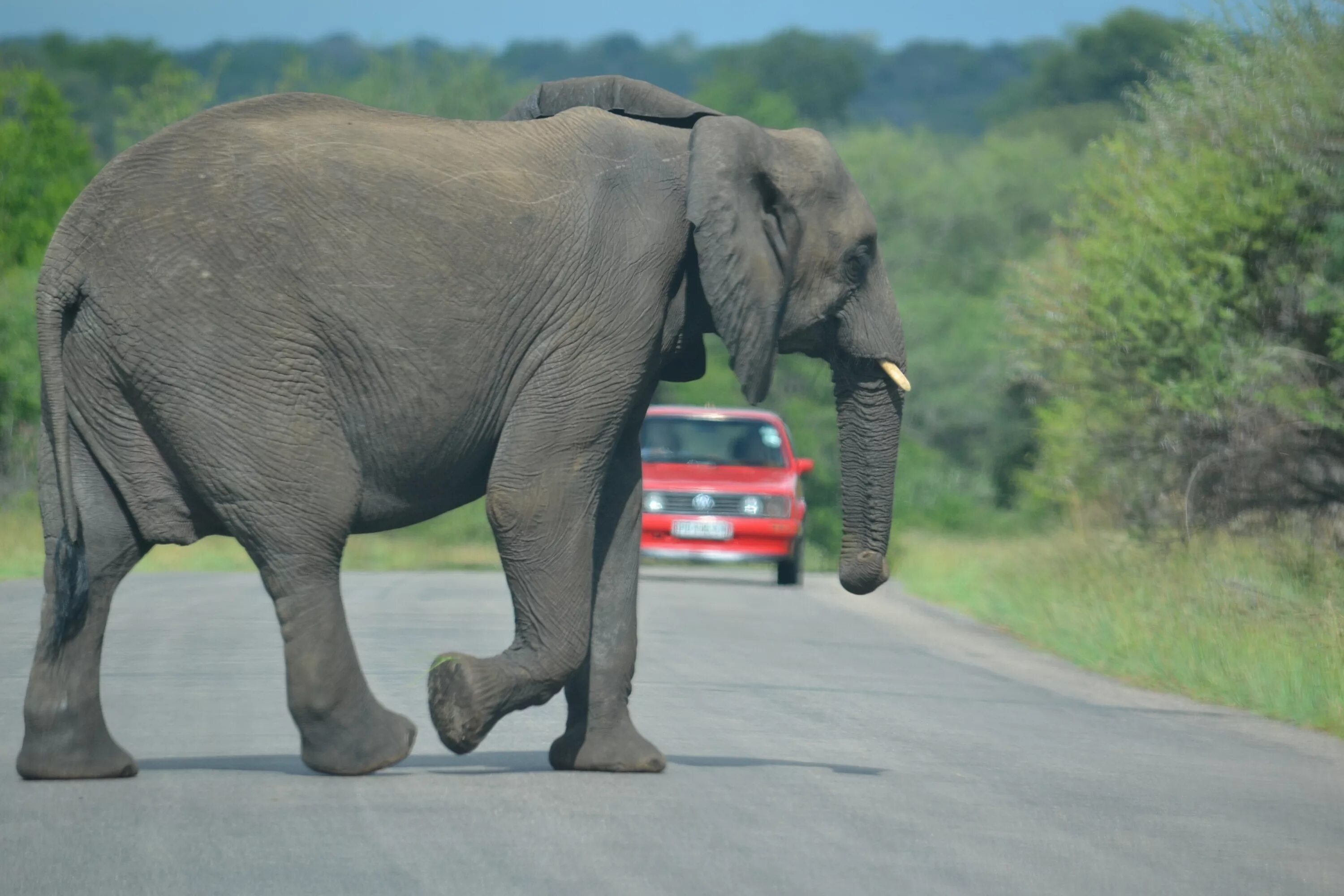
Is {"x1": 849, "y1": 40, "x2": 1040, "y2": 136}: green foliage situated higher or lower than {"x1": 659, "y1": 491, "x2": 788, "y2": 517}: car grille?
lower

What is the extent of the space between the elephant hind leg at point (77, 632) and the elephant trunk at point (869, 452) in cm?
277

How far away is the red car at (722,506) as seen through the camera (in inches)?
884

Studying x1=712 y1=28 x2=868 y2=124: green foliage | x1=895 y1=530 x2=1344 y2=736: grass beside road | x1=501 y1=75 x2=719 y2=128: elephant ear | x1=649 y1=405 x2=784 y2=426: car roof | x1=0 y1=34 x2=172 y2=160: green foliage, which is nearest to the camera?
→ x1=501 y1=75 x2=719 y2=128: elephant ear

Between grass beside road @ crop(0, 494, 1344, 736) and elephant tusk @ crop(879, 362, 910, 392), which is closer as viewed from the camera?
elephant tusk @ crop(879, 362, 910, 392)

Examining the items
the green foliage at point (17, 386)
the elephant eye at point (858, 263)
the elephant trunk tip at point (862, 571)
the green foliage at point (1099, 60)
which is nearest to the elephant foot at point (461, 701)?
the elephant trunk tip at point (862, 571)

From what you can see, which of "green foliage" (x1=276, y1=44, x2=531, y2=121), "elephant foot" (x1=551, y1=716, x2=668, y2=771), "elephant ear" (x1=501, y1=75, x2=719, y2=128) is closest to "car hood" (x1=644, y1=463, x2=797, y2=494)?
"elephant ear" (x1=501, y1=75, x2=719, y2=128)

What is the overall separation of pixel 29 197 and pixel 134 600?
22.4 m

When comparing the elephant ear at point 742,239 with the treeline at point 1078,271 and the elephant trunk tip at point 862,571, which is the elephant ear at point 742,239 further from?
Result: the treeline at point 1078,271

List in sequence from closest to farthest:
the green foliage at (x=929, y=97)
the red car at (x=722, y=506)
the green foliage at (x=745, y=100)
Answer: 1. the red car at (x=722, y=506)
2. the green foliage at (x=745, y=100)
3. the green foliage at (x=929, y=97)

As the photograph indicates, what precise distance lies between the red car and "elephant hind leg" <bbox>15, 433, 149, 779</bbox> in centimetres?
1446

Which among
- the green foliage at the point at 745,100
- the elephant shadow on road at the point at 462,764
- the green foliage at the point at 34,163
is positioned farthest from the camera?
the green foliage at the point at 745,100

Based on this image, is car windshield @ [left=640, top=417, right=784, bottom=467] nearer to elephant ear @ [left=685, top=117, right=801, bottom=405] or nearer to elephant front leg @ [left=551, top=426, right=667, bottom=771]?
elephant front leg @ [left=551, top=426, right=667, bottom=771]

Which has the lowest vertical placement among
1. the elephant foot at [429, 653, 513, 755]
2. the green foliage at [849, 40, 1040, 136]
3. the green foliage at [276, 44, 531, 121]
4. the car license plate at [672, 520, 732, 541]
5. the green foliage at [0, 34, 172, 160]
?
the green foliage at [849, 40, 1040, 136]

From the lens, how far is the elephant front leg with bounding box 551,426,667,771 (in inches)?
314
